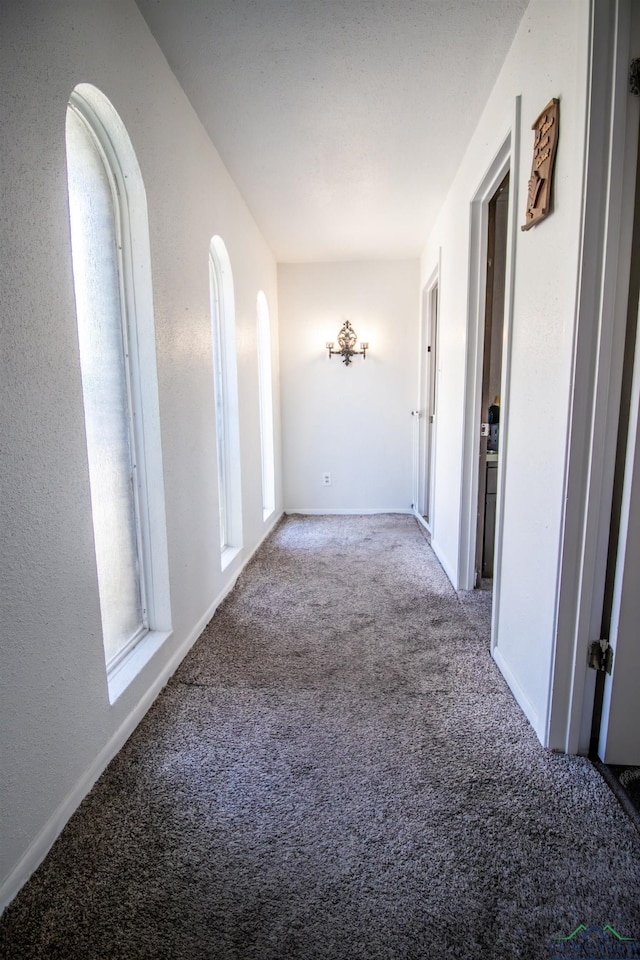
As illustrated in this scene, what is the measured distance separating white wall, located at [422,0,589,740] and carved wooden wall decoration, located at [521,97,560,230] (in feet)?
0.07

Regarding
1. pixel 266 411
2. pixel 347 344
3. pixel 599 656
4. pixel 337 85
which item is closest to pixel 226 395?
pixel 266 411

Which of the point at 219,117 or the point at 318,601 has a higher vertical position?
the point at 219,117

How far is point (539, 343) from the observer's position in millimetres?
1538

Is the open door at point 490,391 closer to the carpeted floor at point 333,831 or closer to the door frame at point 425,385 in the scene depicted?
the carpeted floor at point 333,831

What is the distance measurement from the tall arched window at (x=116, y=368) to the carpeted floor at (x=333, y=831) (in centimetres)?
40

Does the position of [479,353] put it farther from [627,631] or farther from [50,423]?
[50,423]

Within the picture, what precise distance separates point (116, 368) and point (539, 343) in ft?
4.84

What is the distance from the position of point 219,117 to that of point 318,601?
251 cm

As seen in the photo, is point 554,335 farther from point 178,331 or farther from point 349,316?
point 349,316

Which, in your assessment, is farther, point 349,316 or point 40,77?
point 349,316

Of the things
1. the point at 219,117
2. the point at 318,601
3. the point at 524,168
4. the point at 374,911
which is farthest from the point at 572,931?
the point at 219,117

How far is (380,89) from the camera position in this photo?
2.06 metres

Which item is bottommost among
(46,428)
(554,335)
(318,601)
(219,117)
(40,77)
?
(318,601)

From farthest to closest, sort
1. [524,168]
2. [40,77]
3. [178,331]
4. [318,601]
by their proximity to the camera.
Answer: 1. [318,601]
2. [178,331]
3. [524,168]
4. [40,77]
